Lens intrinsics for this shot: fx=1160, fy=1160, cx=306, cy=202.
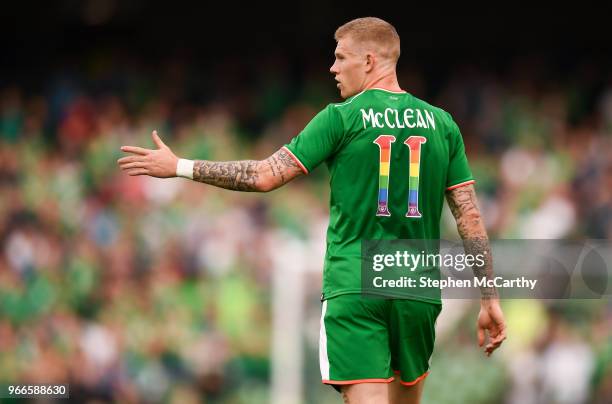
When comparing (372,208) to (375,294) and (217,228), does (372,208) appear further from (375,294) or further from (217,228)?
(217,228)

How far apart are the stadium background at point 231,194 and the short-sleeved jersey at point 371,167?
5.72 metres

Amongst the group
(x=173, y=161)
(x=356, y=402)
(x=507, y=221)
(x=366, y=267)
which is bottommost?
(x=356, y=402)

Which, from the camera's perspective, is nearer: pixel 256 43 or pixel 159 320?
pixel 159 320

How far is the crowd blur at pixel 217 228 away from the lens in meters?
10.8

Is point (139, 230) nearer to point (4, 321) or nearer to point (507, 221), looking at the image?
point (4, 321)

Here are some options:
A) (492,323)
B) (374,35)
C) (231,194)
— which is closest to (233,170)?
(374,35)

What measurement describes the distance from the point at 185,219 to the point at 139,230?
1.79 ft

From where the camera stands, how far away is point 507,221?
1194 centimetres

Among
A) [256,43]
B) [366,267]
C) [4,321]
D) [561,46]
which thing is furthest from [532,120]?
[366,267]

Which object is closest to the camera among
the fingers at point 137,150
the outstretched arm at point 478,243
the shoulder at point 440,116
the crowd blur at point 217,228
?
the fingers at point 137,150

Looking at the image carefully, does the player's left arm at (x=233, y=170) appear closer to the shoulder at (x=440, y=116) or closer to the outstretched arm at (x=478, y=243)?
the shoulder at (x=440, y=116)

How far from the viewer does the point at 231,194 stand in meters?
13.0

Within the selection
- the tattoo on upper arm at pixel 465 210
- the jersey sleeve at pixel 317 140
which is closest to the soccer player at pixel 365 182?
the jersey sleeve at pixel 317 140

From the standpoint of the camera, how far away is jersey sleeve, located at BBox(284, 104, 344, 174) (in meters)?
5.05
